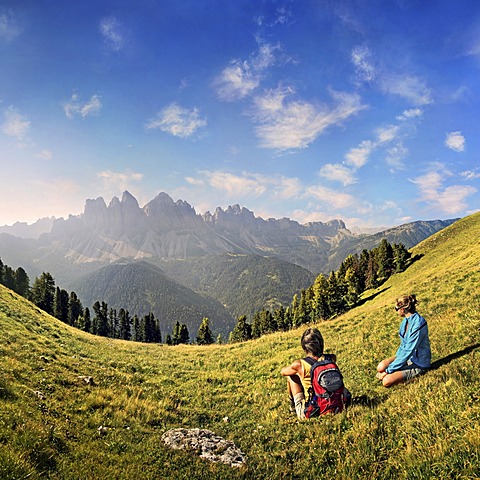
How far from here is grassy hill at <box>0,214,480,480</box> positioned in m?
5.16

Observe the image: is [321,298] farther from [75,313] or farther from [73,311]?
[75,313]

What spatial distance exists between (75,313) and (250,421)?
343ft

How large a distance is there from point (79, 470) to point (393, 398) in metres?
7.68

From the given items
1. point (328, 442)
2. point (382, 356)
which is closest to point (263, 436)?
point (328, 442)

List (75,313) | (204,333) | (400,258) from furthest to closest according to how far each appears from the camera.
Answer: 1. (75,313)
2. (204,333)
3. (400,258)

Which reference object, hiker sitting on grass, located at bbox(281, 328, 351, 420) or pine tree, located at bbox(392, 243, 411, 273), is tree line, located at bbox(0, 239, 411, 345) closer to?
pine tree, located at bbox(392, 243, 411, 273)

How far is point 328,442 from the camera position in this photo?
6.31 meters

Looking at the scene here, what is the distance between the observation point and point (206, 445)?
7012 millimetres

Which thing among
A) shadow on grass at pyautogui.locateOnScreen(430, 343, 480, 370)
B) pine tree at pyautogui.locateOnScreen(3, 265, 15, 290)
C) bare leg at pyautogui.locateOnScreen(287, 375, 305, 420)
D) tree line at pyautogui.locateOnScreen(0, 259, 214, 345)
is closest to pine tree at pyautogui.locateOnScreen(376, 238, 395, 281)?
tree line at pyautogui.locateOnScreen(0, 259, 214, 345)

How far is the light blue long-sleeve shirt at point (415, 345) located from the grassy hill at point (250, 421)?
46 cm

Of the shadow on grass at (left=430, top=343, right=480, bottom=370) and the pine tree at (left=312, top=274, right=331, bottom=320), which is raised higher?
the shadow on grass at (left=430, top=343, right=480, bottom=370)

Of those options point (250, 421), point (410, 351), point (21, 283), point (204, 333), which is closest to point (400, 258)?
point (204, 333)

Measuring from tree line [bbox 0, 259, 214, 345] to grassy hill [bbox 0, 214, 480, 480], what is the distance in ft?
254

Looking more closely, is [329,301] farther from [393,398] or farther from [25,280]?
[25,280]
